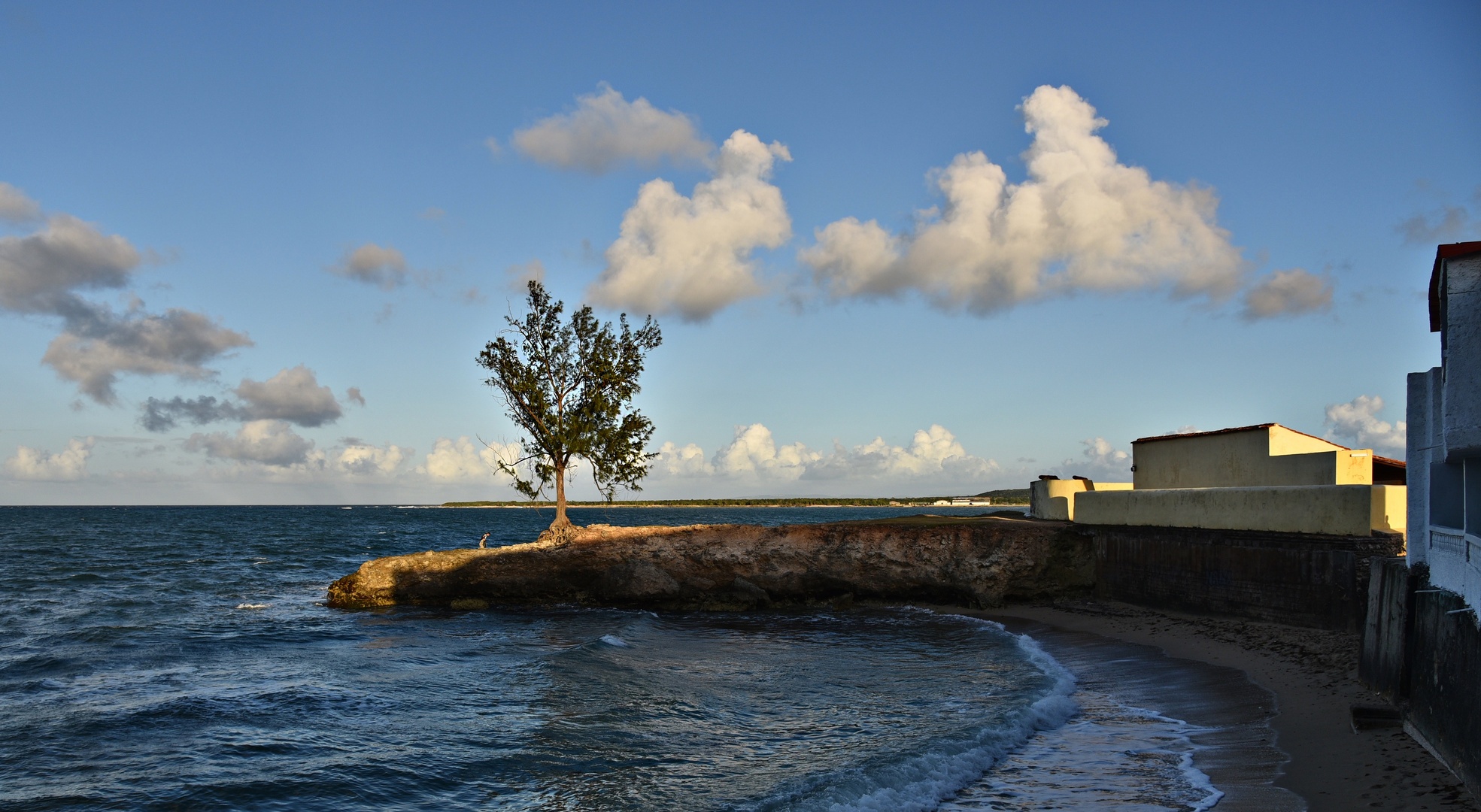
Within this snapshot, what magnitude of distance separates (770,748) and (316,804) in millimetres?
5823

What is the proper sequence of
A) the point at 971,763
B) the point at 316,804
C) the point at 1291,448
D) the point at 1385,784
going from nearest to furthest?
the point at 1385,784, the point at 316,804, the point at 971,763, the point at 1291,448

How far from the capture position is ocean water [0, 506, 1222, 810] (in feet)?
34.0

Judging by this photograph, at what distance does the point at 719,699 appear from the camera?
1545cm

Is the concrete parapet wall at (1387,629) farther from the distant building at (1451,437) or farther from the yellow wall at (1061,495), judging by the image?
the yellow wall at (1061,495)

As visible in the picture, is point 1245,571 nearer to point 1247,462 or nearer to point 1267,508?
point 1267,508

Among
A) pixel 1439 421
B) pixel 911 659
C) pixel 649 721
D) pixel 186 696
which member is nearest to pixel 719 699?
pixel 649 721

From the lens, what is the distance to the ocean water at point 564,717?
34.0 feet

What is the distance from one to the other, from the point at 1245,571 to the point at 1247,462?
17.3ft

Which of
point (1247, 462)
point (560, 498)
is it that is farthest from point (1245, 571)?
point (560, 498)

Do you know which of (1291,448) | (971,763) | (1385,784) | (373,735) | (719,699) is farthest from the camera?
(1291,448)

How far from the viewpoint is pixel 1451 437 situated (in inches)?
334

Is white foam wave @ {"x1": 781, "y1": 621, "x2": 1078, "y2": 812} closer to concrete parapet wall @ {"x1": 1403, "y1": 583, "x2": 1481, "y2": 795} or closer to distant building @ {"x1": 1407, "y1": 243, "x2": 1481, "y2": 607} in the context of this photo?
concrete parapet wall @ {"x1": 1403, "y1": 583, "x2": 1481, "y2": 795}

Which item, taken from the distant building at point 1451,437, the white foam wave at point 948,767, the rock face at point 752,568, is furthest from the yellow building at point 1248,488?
the white foam wave at point 948,767

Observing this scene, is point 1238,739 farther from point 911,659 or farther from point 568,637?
point 568,637
